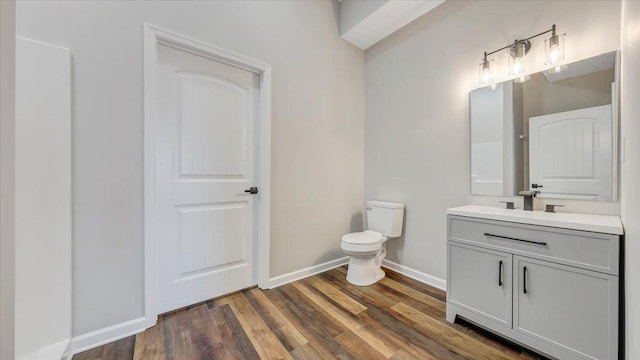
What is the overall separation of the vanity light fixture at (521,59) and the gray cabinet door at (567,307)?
49.8 inches

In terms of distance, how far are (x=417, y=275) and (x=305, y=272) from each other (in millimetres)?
1076

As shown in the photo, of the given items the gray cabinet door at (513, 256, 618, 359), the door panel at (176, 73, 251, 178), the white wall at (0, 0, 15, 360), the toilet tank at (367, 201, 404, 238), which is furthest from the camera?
the toilet tank at (367, 201, 404, 238)

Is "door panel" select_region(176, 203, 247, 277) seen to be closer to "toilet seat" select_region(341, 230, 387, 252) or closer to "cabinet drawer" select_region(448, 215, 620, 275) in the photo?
"toilet seat" select_region(341, 230, 387, 252)

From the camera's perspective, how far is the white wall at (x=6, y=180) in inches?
18.6

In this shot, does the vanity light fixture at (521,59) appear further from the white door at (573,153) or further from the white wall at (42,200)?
the white wall at (42,200)

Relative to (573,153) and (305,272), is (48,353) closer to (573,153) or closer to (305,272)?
(305,272)

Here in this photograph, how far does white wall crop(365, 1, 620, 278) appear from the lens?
1627 millimetres

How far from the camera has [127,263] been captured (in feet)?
5.23

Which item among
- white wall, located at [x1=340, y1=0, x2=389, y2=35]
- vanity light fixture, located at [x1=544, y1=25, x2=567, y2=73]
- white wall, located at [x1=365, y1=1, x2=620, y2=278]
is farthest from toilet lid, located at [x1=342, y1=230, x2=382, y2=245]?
white wall, located at [x1=340, y1=0, x2=389, y2=35]

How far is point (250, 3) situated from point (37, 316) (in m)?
2.49

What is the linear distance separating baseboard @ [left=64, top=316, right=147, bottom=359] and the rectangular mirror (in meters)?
2.60

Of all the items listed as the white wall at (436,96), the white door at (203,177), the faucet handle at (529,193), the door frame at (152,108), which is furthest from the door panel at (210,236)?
the faucet handle at (529,193)

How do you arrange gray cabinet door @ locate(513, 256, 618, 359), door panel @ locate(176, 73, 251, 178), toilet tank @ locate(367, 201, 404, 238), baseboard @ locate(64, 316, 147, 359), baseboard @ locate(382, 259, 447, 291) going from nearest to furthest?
gray cabinet door @ locate(513, 256, 618, 359) → baseboard @ locate(64, 316, 147, 359) → door panel @ locate(176, 73, 251, 178) → baseboard @ locate(382, 259, 447, 291) → toilet tank @ locate(367, 201, 404, 238)

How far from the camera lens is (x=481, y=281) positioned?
62.4 inches
